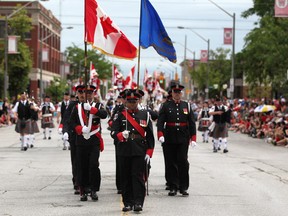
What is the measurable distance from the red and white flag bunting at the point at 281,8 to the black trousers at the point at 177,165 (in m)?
19.2

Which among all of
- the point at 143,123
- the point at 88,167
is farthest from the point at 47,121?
the point at 143,123

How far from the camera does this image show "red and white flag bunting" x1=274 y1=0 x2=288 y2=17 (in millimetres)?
31531

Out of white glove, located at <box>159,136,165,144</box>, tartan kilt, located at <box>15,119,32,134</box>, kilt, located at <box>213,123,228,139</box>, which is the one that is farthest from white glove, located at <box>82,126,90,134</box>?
kilt, located at <box>213,123,228,139</box>

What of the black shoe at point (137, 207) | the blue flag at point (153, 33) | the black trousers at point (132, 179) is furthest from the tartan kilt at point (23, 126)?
the black shoe at point (137, 207)

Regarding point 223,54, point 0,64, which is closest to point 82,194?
point 0,64

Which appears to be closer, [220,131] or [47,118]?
[220,131]

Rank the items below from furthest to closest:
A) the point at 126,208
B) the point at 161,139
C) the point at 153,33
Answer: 1. the point at 153,33
2. the point at 161,139
3. the point at 126,208

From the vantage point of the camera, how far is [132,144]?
451 inches

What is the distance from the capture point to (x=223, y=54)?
102 meters

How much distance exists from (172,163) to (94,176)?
1.77 metres

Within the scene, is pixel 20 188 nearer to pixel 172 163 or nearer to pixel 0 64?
pixel 172 163

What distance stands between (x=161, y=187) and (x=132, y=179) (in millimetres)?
3160

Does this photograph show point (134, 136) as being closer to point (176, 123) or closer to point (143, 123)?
point (143, 123)

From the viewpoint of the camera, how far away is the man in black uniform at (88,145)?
40.8 feet
